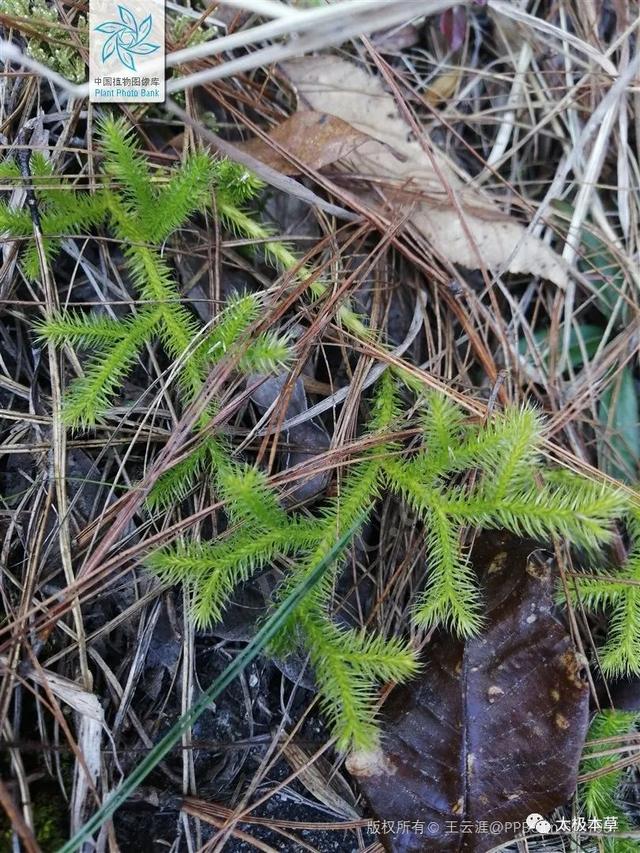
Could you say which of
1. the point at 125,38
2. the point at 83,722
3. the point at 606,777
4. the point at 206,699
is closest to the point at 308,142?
the point at 125,38

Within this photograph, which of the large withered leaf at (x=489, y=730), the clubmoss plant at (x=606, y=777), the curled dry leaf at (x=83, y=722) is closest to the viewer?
the curled dry leaf at (x=83, y=722)

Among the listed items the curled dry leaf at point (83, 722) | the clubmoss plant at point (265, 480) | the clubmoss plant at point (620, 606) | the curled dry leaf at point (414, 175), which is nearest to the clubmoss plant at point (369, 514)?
the clubmoss plant at point (265, 480)

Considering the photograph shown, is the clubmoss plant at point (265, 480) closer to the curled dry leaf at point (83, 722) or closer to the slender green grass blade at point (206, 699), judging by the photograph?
the slender green grass blade at point (206, 699)

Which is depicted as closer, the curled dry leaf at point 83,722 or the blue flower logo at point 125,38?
the curled dry leaf at point 83,722

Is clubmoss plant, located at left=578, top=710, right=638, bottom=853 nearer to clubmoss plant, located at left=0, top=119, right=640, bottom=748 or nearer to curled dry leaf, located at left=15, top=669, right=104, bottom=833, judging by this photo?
clubmoss plant, located at left=0, top=119, right=640, bottom=748

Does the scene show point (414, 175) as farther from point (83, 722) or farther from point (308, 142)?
point (83, 722)

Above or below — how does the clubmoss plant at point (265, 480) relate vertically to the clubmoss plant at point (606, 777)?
above

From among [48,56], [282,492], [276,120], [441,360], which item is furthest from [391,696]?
[48,56]
